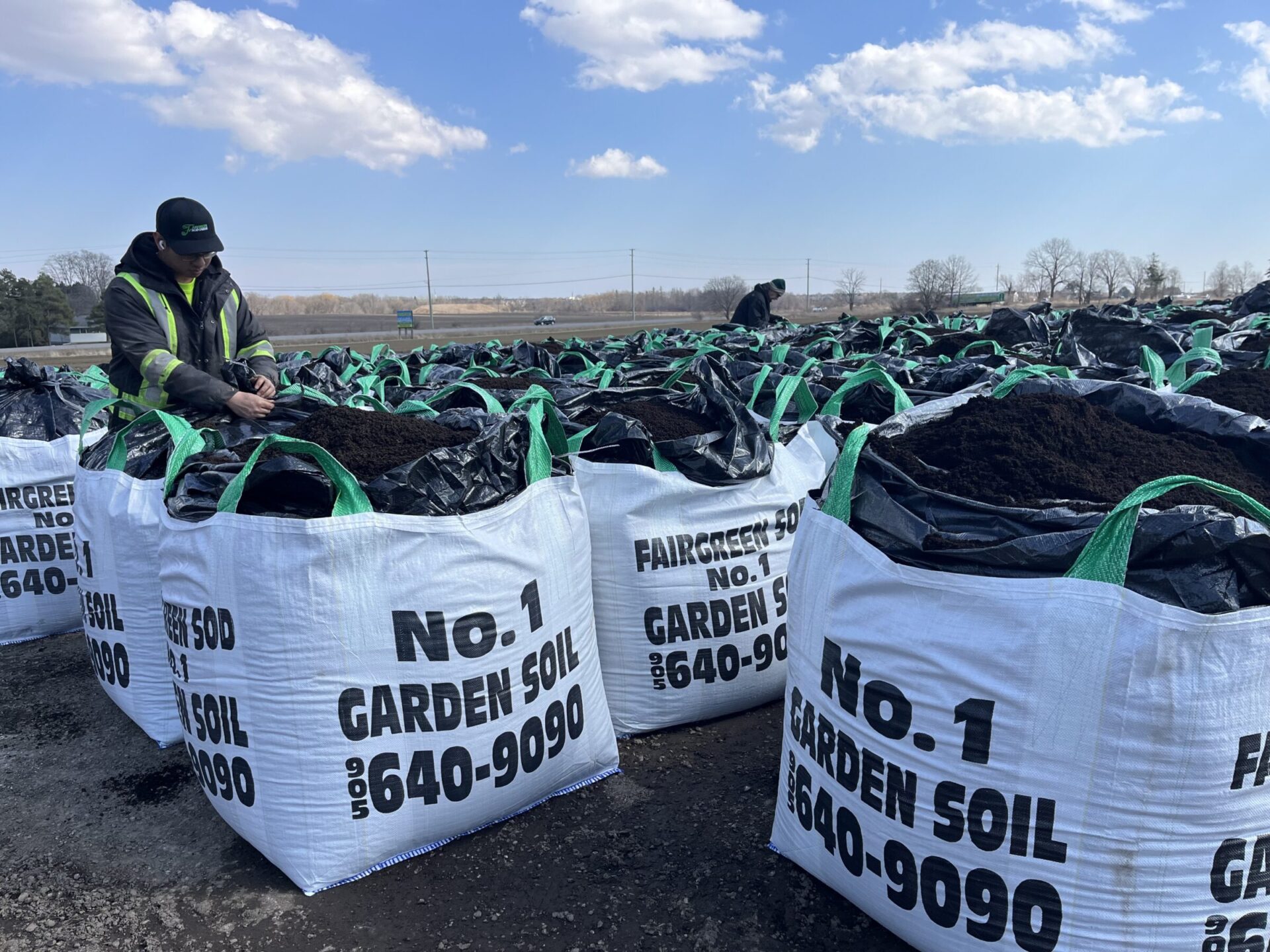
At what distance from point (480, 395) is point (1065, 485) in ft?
6.19

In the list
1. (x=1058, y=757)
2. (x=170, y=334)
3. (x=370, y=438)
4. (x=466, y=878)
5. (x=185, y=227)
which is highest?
(x=185, y=227)

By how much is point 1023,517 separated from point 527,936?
1238 millimetres

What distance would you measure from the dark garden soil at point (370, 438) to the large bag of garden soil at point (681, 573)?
1.40 feet

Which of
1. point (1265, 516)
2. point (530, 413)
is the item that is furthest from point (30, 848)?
point (1265, 516)

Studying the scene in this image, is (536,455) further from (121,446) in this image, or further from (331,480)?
(121,446)

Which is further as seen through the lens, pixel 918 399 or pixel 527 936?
pixel 918 399

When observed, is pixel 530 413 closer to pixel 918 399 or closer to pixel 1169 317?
pixel 918 399

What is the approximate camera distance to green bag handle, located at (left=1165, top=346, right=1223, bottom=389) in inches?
121

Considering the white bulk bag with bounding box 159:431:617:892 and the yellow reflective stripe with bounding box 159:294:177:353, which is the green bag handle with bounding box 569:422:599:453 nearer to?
the white bulk bag with bounding box 159:431:617:892

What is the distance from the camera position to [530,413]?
6.74ft

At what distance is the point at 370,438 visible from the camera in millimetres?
2053

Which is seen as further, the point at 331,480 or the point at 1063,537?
the point at 331,480

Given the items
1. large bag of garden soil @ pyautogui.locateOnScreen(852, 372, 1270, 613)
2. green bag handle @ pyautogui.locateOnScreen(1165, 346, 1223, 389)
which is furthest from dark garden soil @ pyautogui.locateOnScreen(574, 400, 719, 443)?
green bag handle @ pyautogui.locateOnScreen(1165, 346, 1223, 389)

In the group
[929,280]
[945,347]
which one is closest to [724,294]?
[929,280]
